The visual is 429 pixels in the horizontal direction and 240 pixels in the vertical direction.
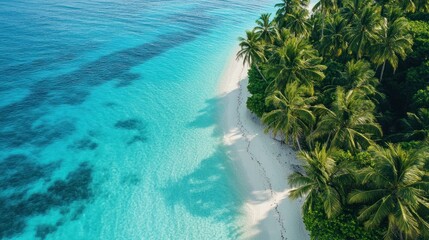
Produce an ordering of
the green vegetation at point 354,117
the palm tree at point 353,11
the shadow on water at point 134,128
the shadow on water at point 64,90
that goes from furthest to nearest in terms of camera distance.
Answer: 1. the palm tree at point 353,11
2. the shadow on water at point 64,90
3. the shadow on water at point 134,128
4. the green vegetation at point 354,117

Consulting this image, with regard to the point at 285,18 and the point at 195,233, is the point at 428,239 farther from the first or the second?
the point at 285,18

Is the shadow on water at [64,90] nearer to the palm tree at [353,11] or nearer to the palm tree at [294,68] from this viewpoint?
the palm tree at [294,68]

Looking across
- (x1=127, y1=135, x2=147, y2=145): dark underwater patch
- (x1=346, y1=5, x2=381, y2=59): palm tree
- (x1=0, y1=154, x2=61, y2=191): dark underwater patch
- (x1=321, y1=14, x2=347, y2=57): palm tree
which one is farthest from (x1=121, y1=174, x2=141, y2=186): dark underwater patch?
(x1=346, y1=5, x2=381, y2=59): palm tree

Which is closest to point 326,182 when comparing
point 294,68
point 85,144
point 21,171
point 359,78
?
point 294,68

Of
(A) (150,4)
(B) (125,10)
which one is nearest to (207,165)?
(B) (125,10)

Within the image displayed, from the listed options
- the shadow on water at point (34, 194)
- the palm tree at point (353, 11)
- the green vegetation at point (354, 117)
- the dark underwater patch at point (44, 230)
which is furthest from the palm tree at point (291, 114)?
the dark underwater patch at point (44, 230)

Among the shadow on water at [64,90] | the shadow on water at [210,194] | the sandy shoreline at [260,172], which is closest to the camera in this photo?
the sandy shoreline at [260,172]
